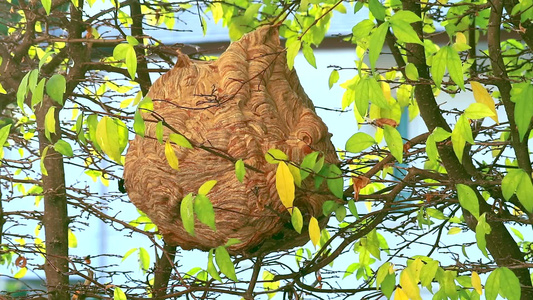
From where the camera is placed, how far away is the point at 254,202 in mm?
965

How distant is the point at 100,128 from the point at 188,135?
282 mm

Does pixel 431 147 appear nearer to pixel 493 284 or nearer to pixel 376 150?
pixel 493 284

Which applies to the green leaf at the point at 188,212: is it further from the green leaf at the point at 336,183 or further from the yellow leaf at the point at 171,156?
the green leaf at the point at 336,183

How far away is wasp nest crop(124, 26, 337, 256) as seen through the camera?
0.97 meters

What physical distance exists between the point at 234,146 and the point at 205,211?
227mm

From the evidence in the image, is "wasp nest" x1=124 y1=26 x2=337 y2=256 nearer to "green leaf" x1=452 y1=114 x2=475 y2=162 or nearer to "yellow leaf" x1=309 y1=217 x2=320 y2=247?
"yellow leaf" x1=309 y1=217 x2=320 y2=247

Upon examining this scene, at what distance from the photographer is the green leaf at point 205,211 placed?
748 mm

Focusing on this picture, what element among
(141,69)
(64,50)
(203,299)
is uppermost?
(64,50)

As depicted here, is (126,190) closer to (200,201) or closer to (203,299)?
(203,299)

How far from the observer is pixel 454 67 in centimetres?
70

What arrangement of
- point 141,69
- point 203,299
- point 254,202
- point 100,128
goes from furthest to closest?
point 141,69 → point 203,299 → point 254,202 → point 100,128

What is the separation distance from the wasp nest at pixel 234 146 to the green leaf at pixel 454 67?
11.8 inches

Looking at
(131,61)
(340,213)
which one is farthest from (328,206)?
(131,61)

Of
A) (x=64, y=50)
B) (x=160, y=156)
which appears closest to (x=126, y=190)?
(x=160, y=156)
